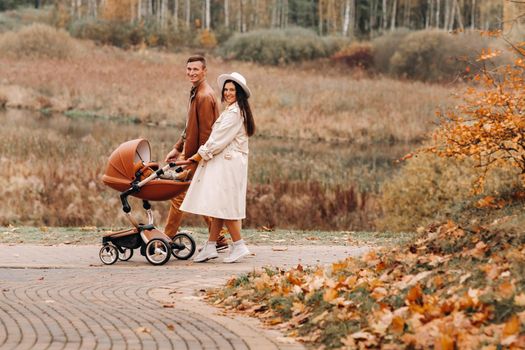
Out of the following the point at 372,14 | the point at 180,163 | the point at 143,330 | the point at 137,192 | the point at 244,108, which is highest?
the point at 372,14

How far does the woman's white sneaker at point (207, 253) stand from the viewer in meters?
11.2

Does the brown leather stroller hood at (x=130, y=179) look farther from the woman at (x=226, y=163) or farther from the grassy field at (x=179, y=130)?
the grassy field at (x=179, y=130)

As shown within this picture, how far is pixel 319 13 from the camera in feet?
301

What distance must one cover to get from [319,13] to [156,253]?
271 feet

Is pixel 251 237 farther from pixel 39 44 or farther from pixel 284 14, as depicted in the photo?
pixel 284 14

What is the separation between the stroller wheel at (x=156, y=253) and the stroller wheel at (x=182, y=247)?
1.08 ft

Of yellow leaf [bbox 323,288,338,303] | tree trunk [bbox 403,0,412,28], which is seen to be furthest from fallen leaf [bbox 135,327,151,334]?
tree trunk [bbox 403,0,412,28]

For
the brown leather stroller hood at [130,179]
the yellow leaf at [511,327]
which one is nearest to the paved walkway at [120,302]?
the brown leather stroller hood at [130,179]

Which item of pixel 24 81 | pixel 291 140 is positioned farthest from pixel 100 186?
pixel 24 81

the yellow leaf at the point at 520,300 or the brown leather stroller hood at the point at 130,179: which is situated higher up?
the brown leather stroller hood at the point at 130,179

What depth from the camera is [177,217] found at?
1166 centimetres

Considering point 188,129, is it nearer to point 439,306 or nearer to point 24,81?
point 439,306

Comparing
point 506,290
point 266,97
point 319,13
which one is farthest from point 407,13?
point 506,290

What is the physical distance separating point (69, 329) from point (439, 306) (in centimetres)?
252
